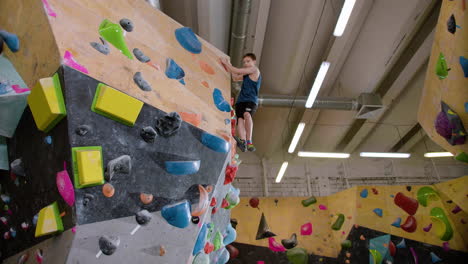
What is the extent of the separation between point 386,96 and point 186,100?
5.90m

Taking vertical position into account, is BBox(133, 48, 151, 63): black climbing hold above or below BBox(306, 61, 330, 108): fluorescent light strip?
below

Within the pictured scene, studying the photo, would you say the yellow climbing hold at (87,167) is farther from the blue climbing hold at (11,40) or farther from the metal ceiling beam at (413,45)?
the metal ceiling beam at (413,45)

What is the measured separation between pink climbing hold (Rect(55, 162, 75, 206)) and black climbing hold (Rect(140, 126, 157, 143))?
0.33 metres

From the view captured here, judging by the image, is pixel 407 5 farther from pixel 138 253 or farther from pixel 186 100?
pixel 138 253

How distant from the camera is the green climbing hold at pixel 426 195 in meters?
4.30

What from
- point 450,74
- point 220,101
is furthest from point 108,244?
point 450,74

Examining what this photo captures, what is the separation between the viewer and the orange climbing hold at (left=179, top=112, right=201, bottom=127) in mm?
1531

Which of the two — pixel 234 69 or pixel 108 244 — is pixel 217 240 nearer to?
pixel 108 244

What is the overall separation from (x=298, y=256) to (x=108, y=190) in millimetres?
4912

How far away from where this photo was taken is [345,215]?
5.23 m

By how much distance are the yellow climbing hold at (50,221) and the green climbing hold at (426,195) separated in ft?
16.2

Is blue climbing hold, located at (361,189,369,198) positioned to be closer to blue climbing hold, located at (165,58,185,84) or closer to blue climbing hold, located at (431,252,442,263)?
blue climbing hold, located at (431,252,442,263)

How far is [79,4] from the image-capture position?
1.30m

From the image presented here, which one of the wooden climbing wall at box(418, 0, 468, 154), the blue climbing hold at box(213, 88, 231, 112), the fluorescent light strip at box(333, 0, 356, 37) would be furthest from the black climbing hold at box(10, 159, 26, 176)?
the fluorescent light strip at box(333, 0, 356, 37)
